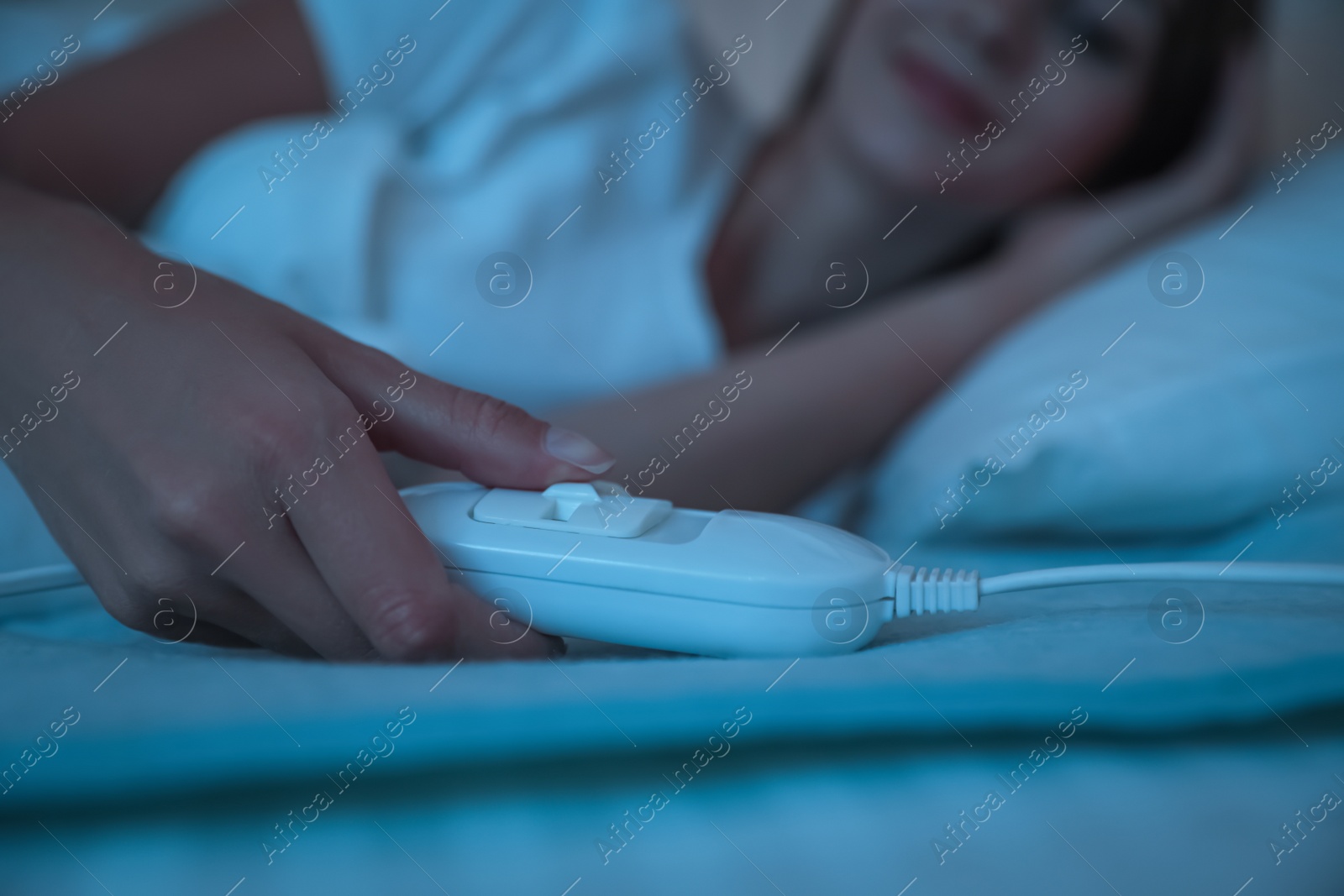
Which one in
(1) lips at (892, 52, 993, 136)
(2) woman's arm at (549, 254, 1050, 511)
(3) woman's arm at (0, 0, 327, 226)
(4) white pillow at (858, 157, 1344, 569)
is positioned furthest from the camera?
(1) lips at (892, 52, 993, 136)

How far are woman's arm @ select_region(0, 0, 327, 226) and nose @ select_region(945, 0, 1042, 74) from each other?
0.83 metres

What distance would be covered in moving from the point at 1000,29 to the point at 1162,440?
0.64 meters

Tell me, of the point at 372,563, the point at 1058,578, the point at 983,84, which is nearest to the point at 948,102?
the point at 983,84

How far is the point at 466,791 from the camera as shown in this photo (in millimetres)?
307

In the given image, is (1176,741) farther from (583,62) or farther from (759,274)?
(583,62)

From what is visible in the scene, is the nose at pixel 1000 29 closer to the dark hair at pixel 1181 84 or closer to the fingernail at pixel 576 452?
the dark hair at pixel 1181 84

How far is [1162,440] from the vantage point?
57cm

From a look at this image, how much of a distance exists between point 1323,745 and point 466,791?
0.35 metres

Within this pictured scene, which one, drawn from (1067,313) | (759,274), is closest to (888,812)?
(1067,313)

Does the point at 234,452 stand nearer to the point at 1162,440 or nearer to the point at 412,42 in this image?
the point at 1162,440

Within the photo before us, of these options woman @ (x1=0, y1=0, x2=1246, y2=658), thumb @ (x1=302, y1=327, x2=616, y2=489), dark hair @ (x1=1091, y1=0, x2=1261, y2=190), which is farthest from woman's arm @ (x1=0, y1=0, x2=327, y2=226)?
dark hair @ (x1=1091, y1=0, x2=1261, y2=190)

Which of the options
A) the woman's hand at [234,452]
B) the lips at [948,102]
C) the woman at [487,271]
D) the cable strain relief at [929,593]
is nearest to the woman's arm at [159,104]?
the woman at [487,271]

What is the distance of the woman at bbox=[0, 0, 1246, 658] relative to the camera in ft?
1.23

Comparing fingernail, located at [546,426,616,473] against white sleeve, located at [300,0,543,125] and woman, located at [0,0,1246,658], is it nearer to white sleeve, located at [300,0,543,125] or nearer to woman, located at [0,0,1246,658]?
A: woman, located at [0,0,1246,658]
